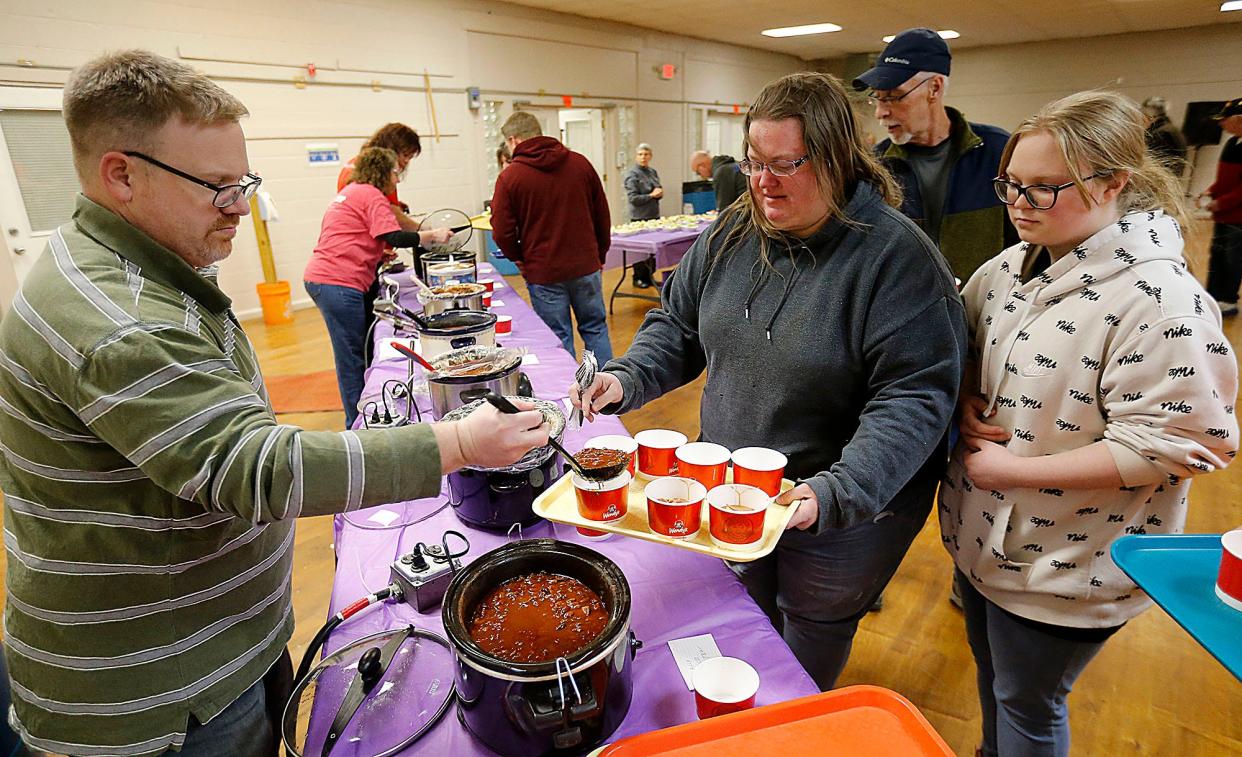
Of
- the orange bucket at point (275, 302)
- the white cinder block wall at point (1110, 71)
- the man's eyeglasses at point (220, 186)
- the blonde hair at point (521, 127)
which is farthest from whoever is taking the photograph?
the white cinder block wall at point (1110, 71)

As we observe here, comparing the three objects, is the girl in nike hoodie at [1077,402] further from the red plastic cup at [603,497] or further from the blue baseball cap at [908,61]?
the blue baseball cap at [908,61]

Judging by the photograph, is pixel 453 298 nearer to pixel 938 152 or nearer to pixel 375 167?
pixel 375 167

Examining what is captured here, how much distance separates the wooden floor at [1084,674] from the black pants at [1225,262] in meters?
3.33

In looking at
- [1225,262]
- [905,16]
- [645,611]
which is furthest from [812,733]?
[905,16]

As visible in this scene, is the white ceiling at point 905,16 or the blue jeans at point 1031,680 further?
the white ceiling at point 905,16

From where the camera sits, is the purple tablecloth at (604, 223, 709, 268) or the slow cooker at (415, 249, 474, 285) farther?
the purple tablecloth at (604, 223, 709, 268)

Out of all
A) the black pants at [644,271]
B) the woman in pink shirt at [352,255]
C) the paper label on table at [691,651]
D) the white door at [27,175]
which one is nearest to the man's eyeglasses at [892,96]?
the paper label on table at [691,651]

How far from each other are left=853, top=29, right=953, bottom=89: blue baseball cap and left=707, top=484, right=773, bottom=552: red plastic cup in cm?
169

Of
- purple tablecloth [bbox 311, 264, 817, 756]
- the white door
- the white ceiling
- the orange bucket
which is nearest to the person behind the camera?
purple tablecloth [bbox 311, 264, 817, 756]

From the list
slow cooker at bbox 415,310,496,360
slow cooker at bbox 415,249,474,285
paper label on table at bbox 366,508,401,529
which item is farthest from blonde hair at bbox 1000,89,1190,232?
slow cooker at bbox 415,249,474,285

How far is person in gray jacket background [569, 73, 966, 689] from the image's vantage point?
1188 mm

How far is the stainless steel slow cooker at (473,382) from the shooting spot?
1.62m

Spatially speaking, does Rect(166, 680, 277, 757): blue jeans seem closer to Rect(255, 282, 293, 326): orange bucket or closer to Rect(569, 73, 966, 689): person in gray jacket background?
Rect(569, 73, 966, 689): person in gray jacket background

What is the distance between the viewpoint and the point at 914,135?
2268mm
